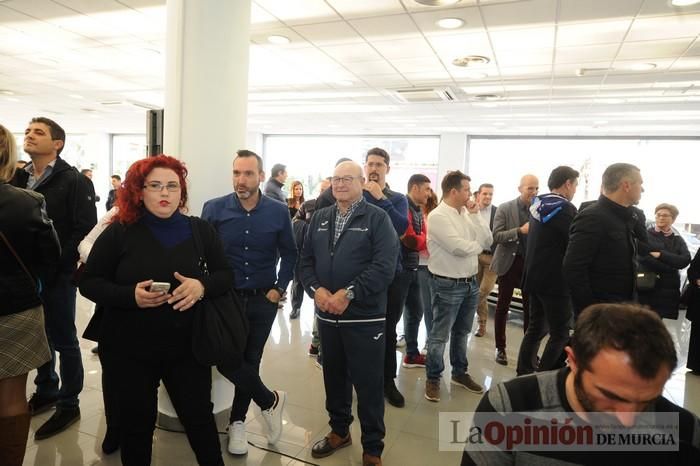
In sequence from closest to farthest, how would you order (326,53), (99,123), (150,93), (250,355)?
(250,355)
(326,53)
(150,93)
(99,123)

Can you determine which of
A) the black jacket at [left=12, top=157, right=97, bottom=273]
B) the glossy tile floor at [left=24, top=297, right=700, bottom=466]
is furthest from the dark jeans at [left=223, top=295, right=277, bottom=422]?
the black jacket at [left=12, top=157, right=97, bottom=273]

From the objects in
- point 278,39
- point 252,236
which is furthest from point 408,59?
point 252,236

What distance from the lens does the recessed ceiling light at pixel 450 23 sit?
12.8 feet

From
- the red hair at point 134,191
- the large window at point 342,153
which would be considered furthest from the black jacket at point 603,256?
the large window at point 342,153

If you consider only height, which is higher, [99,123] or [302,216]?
[99,123]

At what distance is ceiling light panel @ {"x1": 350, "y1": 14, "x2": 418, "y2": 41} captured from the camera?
400 cm

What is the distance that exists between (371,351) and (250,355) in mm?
681

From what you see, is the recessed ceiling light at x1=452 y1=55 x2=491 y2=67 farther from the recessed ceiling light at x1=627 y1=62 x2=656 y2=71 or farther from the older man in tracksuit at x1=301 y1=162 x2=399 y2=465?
the older man in tracksuit at x1=301 y1=162 x2=399 y2=465

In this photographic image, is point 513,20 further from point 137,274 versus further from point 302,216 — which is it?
point 137,274

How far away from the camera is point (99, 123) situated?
12703 mm

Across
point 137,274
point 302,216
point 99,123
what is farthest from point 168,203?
point 99,123

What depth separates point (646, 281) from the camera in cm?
450

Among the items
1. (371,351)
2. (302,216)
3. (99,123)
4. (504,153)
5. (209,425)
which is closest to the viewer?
(209,425)

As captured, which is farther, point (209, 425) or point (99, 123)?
point (99, 123)
